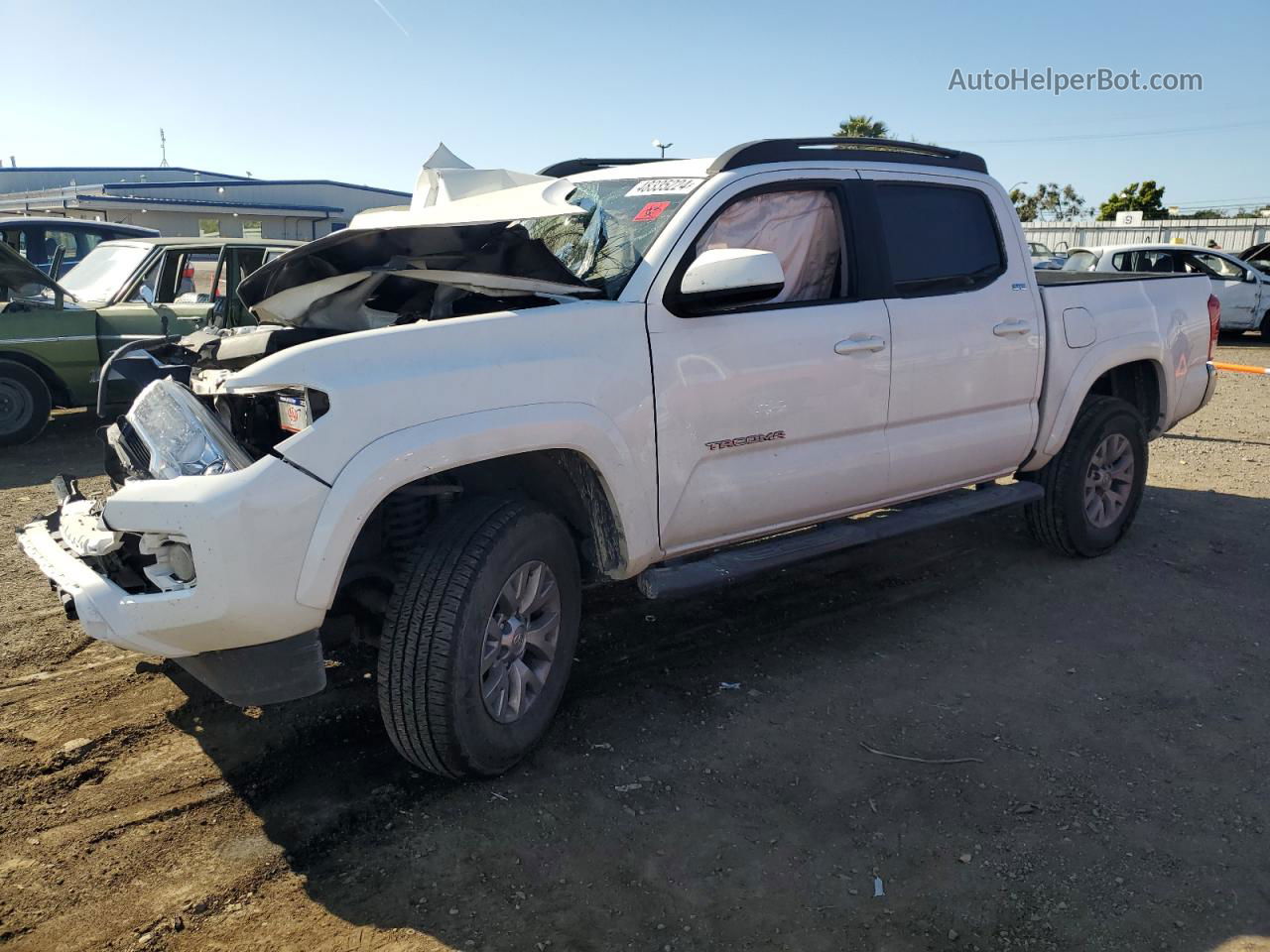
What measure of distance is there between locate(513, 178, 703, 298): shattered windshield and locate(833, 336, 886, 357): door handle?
871 mm

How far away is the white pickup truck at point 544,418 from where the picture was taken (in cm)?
294

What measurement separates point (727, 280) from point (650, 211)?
0.66 meters

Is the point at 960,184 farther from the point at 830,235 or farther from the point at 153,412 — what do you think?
the point at 153,412

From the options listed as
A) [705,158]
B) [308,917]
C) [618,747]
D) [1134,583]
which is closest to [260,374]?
[308,917]

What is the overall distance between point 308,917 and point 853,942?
147 centimetres

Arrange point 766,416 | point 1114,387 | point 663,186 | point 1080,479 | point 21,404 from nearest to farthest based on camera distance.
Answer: point 766,416
point 663,186
point 1080,479
point 1114,387
point 21,404

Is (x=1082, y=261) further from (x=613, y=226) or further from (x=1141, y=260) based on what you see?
(x=613, y=226)

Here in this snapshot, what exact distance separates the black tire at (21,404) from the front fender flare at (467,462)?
6864 mm

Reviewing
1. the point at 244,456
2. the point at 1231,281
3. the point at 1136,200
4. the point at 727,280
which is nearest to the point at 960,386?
the point at 727,280

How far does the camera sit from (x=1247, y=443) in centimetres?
907

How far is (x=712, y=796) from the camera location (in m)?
3.40

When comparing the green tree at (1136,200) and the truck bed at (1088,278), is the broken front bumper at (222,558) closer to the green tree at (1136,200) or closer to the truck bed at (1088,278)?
the truck bed at (1088,278)

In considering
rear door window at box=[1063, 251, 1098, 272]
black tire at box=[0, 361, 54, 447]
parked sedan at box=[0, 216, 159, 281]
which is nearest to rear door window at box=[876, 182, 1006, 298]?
black tire at box=[0, 361, 54, 447]

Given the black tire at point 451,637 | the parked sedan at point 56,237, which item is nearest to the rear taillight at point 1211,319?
the black tire at point 451,637
